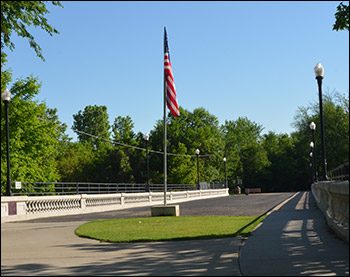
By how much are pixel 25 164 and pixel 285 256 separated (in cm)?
3590

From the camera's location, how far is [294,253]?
7.89 meters

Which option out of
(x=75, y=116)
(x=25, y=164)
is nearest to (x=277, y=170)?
(x=75, y=116)

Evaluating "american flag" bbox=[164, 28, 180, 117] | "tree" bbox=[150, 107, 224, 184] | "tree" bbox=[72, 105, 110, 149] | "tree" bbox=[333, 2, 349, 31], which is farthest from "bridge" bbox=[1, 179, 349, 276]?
"tree" bbox=[72, 105, 110, 149]

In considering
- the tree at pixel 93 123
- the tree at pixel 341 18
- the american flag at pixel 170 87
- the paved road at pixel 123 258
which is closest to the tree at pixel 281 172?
the tree at pixel 93 123

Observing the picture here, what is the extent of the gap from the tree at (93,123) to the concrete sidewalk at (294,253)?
108771mm

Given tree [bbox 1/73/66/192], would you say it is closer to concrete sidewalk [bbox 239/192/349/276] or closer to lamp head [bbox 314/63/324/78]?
lamp head [bbox 314/63/324/78]

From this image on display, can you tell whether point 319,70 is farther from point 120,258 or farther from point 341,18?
point 120,258

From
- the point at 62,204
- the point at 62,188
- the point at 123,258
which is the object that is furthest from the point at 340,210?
the point at 62,188

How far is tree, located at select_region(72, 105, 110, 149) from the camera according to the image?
118 m

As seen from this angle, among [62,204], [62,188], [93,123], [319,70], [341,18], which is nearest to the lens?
[341,18]

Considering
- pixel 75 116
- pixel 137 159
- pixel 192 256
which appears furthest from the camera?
pixel 75 116

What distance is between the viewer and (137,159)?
8381cm

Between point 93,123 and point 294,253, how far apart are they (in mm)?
113952

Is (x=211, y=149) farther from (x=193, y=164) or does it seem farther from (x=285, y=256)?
(x=285, y=256)
